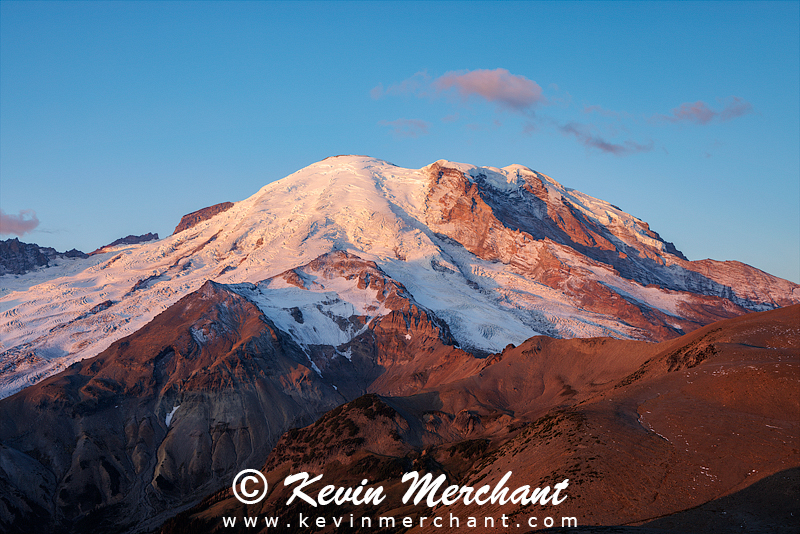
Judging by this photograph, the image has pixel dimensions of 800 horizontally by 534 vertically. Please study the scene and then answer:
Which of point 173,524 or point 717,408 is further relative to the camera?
point 173,524

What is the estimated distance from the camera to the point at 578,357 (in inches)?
6161

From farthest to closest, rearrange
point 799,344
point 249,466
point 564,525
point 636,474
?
1. point 249,466
2. point 799,344
3. point 636,474
4. point 564,525

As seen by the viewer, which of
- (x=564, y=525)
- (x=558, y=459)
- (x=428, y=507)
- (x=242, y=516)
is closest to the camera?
(x=564, y=525)

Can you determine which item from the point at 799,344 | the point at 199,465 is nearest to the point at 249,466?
the point at 199,465

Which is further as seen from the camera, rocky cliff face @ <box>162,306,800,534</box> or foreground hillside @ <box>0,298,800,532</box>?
foreground hillside @ <box>0,298,800,532</box>

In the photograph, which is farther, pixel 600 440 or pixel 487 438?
pixel 487 438

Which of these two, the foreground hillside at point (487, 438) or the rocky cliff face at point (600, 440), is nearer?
the rocky cliff face at point (600, 440)

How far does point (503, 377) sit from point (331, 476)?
53.5 meters

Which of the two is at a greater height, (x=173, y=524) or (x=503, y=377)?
(x=503, y=377)

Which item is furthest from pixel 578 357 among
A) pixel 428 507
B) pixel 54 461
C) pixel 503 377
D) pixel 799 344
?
pixel 54 461

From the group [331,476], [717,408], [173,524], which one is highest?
[717,408]

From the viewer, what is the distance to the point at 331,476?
407 feet

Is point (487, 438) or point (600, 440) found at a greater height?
point (600, 440)

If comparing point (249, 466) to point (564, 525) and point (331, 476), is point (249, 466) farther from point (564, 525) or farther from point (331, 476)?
point (564, 525)
